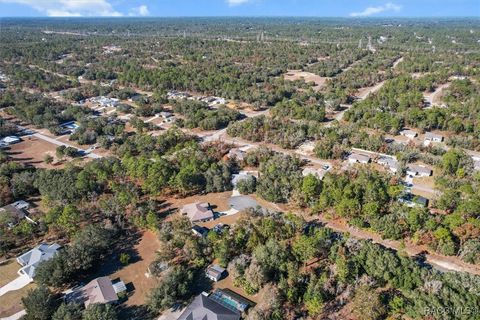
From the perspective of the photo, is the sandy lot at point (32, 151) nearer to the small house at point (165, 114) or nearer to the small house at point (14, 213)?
the small house at point (14, 213)

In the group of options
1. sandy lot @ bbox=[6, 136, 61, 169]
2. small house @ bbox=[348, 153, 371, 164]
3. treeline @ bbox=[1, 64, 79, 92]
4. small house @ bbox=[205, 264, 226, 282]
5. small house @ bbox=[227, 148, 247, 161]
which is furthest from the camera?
treeline @ bbox=[1, 64, 79, 92]

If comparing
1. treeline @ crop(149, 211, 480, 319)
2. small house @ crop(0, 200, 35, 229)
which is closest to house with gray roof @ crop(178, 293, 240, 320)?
treeline @ crop(149, 211, 480, 319)

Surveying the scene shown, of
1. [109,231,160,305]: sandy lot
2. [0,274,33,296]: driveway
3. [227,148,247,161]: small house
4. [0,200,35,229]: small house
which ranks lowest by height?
[0,274,33,296]: driveway

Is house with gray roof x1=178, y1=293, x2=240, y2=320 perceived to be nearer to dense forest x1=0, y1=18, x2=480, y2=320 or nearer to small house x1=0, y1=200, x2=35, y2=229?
dense forest x1=0, y1=18, x2=480, y2=320

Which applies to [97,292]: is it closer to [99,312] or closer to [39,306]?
[99,312]

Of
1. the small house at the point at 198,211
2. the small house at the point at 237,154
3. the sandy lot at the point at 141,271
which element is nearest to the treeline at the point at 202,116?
the small house at the point at 237,154

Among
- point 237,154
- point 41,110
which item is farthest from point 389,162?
point 41,110
